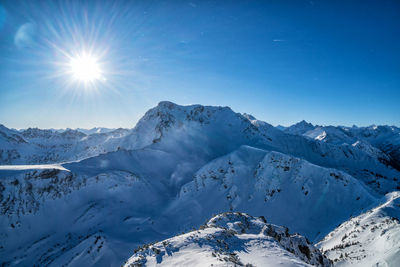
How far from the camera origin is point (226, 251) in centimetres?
1311

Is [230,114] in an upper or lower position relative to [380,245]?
upper

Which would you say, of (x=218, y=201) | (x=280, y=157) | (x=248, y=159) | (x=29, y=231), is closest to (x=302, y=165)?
(x=280, y=157)

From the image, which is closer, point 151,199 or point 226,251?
point 226,251

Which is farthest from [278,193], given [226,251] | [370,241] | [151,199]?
[226,251]

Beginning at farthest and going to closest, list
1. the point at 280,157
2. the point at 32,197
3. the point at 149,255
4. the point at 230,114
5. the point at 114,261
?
the point at 230,114 → the point at 280,157 → the point at 32,197 → the point at 114,261 → the point at 149,255

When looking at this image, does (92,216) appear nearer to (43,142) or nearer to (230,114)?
(230,114)

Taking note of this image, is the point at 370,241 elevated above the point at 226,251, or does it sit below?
below

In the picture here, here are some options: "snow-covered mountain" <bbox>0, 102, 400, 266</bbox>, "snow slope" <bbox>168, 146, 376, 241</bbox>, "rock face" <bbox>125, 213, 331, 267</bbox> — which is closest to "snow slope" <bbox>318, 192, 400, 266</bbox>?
"snow-covered mountain" <bbox>0, 102, 400, 266</bbox>

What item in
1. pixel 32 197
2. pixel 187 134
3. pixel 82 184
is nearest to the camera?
pixel 32 197

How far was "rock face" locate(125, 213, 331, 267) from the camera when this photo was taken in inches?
460

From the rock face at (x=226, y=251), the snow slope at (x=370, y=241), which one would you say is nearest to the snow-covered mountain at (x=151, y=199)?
the rock face at (x=226, y=251)

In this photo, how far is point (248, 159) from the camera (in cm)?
6212

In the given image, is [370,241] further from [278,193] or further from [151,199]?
[151,199]

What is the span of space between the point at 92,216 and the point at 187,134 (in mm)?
51659
